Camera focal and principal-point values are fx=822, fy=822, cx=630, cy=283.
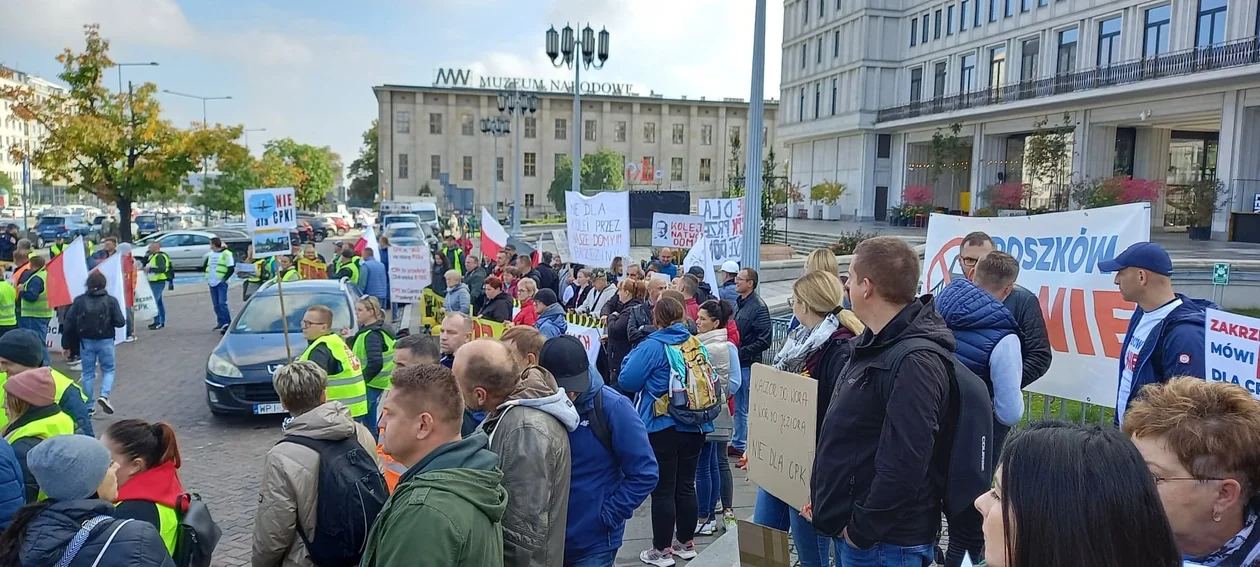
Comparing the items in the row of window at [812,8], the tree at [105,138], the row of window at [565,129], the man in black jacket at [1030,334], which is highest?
the row of window at [812,8]

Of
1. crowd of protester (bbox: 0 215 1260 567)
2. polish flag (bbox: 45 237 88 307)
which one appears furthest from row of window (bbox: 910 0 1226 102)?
polish flag (bbox: 45 237 88 307)

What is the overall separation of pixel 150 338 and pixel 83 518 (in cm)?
1477

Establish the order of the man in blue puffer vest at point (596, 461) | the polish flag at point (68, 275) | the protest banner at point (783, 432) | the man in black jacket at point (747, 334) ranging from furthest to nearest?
the polish flag at point (68, 275) < the man in black jacket at point (747, 334) < the protest banner at point (783, 432) < the man in blue puffer vest at point (596, 461)

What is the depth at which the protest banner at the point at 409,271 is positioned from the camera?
15.2 m

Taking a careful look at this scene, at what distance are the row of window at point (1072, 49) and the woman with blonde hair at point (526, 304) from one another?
32.7 metres

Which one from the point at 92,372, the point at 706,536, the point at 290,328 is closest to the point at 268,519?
the point at 706,536

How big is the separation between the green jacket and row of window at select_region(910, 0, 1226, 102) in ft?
122

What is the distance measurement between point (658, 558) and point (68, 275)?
9.63 meters

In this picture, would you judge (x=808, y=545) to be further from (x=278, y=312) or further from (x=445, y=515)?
(x=278, y=312)

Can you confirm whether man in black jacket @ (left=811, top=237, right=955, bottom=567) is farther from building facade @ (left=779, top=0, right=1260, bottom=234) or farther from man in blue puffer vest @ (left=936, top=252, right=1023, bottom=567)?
building facade @ (left=779, top=0, right=1260, bottom=234)

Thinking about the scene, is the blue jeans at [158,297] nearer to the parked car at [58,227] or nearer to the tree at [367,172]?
the parked car at [58,227]

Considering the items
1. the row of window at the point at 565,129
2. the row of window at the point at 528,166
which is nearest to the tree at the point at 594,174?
the row of window at the point at 528,166

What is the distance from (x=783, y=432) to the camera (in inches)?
165

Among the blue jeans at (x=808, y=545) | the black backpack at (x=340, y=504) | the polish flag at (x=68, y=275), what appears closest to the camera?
the black backpack at (x=340, y=504)
